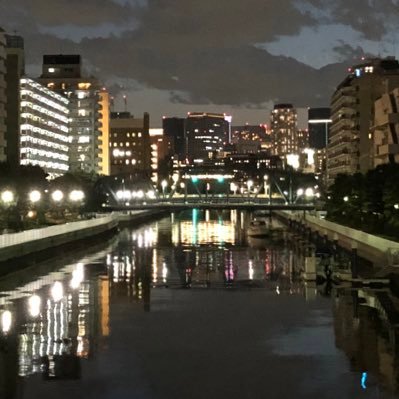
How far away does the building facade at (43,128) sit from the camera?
135750mm

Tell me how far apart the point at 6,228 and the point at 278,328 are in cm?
3424

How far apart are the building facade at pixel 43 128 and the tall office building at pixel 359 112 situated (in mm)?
47793

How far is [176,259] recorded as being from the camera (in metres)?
62.8

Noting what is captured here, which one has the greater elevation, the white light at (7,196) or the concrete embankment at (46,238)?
the white light at (7,196)

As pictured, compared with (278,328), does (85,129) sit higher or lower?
higher

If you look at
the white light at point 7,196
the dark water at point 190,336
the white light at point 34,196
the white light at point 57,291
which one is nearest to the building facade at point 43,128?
the white light at point 34,196

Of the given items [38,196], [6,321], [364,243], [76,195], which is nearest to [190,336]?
[6,321]

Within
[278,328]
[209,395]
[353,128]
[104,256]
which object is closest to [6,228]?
[104,256]

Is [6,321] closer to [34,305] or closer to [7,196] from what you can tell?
[34,305]

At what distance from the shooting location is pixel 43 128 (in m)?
146

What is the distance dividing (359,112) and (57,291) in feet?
312

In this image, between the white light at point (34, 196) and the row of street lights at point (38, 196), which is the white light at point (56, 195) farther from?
the white light at point (34, 196)

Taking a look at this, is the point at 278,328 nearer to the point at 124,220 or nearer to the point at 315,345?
the point at 315,345

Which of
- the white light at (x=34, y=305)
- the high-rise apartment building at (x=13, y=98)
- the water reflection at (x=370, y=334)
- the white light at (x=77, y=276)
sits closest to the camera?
the water reflection at (x=370, y=334)
